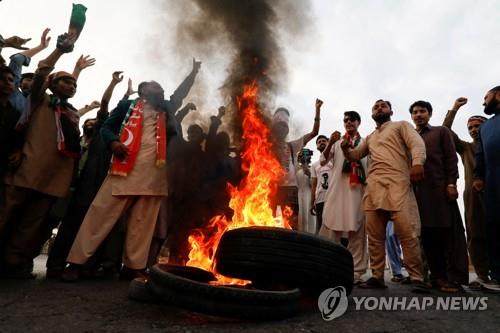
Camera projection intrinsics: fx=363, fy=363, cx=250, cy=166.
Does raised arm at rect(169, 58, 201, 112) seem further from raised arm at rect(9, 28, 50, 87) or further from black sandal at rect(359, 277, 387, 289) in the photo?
black sandal at rect(359, 277, 387, 289)

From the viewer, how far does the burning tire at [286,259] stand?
306 cm

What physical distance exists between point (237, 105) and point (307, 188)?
9.21ft

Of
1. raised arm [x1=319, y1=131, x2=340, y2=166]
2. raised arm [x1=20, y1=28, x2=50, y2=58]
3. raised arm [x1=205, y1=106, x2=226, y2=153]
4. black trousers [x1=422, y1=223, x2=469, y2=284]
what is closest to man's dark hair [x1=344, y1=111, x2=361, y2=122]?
raised arm [x1=319, y1=131, x2=340, y2=166]

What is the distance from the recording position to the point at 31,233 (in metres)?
4.07

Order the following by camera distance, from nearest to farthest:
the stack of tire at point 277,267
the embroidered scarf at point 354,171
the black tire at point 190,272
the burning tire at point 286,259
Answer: the stack of tire at point 277,267 → the burning tire at point 286,259 → the black tire at point 190,272 → the embroidered scarf at point 354,171

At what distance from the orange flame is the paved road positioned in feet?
3.66

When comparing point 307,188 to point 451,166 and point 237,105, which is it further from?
point 451,166

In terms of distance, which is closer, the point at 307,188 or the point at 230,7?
the point at 230,7

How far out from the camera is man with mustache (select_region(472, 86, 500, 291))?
4332mm

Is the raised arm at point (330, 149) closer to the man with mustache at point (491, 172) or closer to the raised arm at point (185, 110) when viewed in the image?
the man with mustache at point (491, 172)

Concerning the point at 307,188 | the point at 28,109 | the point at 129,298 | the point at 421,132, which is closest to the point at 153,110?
the point at 28,109

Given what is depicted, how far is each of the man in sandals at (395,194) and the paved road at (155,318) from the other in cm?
97

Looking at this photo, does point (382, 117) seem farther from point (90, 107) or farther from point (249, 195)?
point (90, 107)

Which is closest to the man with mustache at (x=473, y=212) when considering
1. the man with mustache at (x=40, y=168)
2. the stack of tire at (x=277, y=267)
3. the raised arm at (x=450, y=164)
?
the raised arm at (x=450, y=164)
